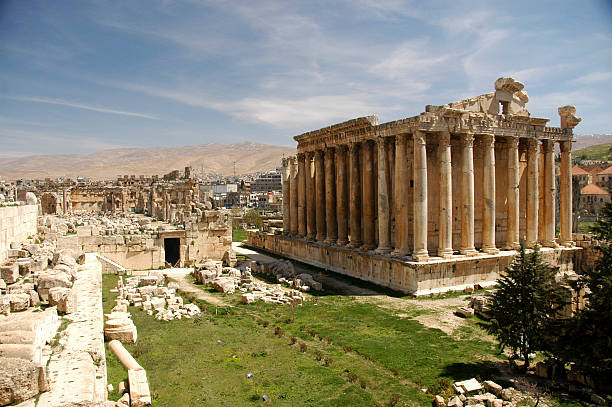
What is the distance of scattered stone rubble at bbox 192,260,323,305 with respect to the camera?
21656 mm

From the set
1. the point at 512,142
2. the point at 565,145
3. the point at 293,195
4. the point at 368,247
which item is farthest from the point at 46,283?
the point at 565,145

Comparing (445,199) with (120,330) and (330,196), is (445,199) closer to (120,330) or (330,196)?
(330,196)

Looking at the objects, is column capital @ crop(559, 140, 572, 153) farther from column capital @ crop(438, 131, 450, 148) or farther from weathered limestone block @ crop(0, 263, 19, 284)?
weathered limestone block @ crop(0, 263, 19, 284)

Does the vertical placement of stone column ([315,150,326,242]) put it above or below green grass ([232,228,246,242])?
above

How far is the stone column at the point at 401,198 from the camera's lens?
24.5m

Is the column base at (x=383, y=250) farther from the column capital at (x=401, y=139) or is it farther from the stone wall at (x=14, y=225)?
the stone wall at (x=14, y=225)

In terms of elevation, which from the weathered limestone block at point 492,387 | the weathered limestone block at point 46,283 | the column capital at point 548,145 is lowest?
the weathered limestone block at point 492,387

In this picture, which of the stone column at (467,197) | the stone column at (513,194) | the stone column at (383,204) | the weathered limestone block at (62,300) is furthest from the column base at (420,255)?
the weathered limestone block at (62,300)

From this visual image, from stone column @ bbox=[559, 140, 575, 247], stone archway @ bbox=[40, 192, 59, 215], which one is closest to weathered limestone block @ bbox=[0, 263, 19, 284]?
stone column @ bbox=[559, 140, 575, 247]

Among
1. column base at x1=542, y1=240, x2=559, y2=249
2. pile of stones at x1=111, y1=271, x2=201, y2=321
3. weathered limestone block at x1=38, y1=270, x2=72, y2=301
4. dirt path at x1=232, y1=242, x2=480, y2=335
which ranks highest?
weathered limestone block at x1=38, y1=270, x2=72, y2=301

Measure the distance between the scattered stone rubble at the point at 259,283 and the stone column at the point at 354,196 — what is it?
16.0ft

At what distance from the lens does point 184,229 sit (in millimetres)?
31203

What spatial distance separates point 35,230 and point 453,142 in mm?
26009

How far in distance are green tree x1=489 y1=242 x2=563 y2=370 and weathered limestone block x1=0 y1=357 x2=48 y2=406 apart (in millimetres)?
11486
